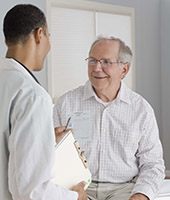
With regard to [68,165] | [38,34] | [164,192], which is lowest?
[164,192]

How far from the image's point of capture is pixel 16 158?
125cm

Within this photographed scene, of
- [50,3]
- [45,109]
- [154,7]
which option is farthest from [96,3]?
[45,109]

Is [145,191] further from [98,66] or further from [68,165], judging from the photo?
[98,66]

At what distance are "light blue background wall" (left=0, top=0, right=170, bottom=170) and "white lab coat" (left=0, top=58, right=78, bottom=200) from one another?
3.76m

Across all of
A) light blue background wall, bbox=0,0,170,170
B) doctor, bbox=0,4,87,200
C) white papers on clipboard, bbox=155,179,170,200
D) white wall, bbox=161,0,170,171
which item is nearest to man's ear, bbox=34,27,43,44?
doctor, bbox=0,4,87,200

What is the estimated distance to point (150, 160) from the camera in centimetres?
220

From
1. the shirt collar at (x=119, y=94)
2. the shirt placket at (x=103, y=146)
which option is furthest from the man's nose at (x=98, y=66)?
the shirt placket at (x=103, y=146)

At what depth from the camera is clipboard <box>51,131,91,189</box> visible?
1535mm

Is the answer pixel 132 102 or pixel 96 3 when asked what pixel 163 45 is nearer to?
pixel 96 3

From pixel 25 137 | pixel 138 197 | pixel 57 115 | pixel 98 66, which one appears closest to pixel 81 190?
pixel 25 137

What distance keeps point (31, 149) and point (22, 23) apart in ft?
1.40

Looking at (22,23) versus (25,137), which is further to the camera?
(22,23)

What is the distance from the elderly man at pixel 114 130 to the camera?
2.16 meters

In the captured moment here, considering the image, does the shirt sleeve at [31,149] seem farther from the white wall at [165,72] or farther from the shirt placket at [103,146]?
the white wall at [165,72]
